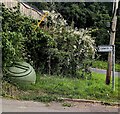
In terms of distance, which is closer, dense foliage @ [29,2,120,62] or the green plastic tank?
the green plastic tank

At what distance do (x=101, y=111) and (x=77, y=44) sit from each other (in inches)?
295

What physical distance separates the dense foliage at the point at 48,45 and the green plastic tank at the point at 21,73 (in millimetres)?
225

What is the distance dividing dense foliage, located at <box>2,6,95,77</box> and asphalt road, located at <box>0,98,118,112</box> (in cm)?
256

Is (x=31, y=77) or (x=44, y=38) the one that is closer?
(x=31, y=77)

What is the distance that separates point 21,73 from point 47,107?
296 cm

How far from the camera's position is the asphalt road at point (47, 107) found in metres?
8.02

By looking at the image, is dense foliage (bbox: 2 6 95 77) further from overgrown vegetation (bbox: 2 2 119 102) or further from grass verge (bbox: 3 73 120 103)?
grass verge (bbox: 3 73 120 103)

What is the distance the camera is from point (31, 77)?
11.8 meters

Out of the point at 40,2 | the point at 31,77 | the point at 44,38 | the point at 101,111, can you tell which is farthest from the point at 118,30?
the point at 101,111

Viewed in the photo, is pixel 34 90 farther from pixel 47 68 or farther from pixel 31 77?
pixel 47 68

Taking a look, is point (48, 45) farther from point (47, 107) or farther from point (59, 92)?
point (47, 107)

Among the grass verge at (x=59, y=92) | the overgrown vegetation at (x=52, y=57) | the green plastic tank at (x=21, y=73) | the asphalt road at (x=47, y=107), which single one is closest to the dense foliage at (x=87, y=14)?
the overgrown vegetation at (x=52, y=57)

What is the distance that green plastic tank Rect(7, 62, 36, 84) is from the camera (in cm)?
1114

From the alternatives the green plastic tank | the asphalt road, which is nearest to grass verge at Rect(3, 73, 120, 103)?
the green plastic tank
